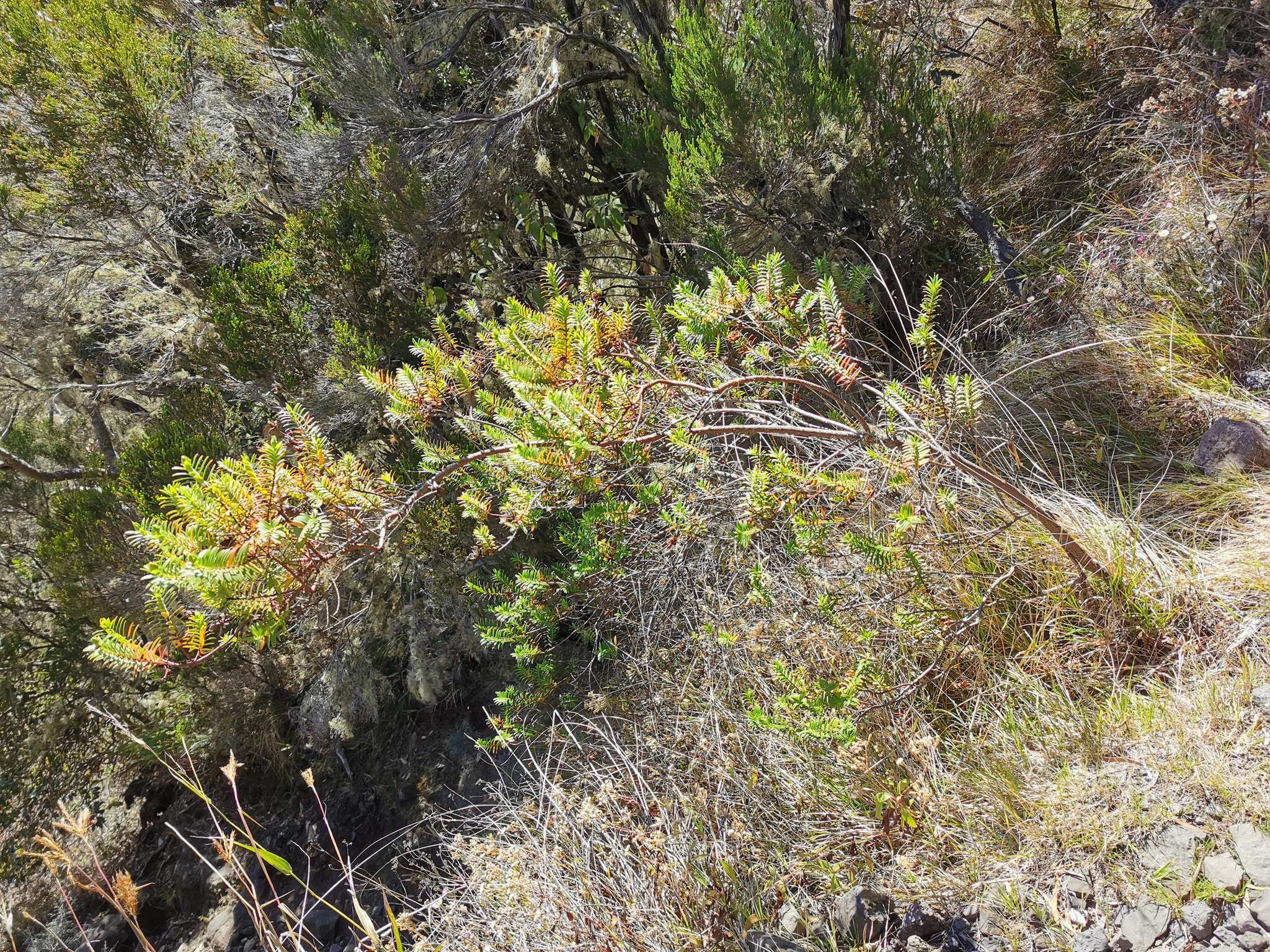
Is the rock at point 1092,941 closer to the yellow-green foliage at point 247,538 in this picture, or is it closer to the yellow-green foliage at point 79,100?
the yellow-green foliage at point 247,538

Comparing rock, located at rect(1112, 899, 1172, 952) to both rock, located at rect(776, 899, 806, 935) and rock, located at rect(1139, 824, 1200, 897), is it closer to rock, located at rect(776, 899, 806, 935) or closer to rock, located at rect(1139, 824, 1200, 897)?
rock, located at rect(1139, 824, 1200, 897)

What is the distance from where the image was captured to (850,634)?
305 cm

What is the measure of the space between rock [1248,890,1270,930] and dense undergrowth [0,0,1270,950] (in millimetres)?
223

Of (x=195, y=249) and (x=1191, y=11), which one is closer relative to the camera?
(x=1191, y=11)

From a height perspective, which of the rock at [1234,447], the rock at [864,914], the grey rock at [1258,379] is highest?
the grey rock at [1258,379]

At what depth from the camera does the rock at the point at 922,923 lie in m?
2.26

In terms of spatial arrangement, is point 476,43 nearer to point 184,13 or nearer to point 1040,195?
point 184,13

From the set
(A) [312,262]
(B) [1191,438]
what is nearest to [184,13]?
(A) [312,262]

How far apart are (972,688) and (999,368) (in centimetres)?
167

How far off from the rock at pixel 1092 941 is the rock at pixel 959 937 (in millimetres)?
264

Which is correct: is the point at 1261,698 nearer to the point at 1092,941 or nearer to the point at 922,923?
the point at 1092,941

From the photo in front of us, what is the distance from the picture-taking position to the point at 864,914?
235 centimetres

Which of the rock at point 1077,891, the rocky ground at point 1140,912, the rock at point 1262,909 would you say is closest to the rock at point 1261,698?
the rocky ground at point 1140,912

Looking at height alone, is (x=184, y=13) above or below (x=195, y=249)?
above
